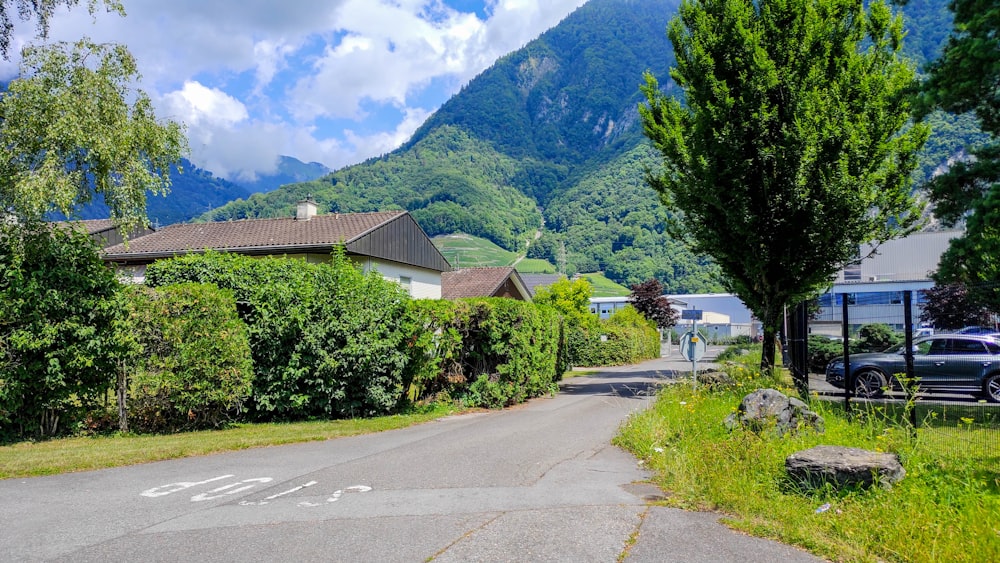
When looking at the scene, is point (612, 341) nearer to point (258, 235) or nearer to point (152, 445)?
point (258, 235)

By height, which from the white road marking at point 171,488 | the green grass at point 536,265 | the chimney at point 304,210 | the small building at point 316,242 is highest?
the green grass at point 536,265

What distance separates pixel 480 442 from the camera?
10.9 metres

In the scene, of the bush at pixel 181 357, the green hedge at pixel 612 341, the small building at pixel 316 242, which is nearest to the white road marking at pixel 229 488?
the bush at pixel 181 357

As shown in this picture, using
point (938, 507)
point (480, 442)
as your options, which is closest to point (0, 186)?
point (480, 442)

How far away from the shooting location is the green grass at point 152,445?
28.3 ft

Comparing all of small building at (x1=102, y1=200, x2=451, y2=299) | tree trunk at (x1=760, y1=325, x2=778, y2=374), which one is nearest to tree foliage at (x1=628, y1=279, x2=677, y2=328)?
small building at (x1=102, y1=200, x2=451, y2=299)

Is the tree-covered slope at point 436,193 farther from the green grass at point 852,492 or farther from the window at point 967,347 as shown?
the window at point 967,347

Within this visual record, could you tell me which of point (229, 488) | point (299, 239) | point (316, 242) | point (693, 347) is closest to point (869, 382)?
point (693, 347)

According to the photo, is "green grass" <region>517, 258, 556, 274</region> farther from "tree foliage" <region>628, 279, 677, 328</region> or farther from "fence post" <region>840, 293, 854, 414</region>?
"fence post" <region>840, 293, 854, 414</region>

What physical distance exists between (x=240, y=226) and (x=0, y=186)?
70.9ft

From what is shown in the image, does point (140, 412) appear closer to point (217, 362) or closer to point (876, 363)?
point (217, 362)

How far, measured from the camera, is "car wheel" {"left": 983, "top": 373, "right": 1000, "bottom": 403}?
9.08m

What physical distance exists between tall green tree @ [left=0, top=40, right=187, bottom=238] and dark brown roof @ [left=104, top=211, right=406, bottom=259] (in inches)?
540

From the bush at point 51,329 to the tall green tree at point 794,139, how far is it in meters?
14.6
